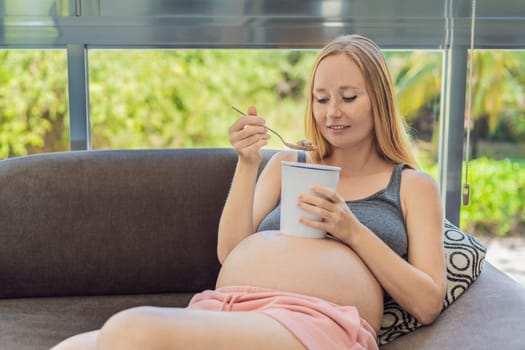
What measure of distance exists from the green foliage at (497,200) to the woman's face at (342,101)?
1.12 meters

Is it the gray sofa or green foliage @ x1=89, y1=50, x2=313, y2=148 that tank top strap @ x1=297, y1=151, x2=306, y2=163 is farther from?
green foliage @ x1=89, y1=50, x2=313, y2=148

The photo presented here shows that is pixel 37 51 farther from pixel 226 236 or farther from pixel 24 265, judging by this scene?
pixel 226 236

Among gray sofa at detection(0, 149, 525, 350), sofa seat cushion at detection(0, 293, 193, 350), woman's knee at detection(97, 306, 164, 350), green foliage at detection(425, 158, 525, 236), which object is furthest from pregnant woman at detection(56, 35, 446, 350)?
green foliage at detection(425, 158, 525, 236)

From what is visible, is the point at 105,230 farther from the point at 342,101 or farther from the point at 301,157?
the point at 342,101

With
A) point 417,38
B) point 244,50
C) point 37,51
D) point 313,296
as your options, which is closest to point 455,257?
point 313,296

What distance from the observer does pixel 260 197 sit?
72.0 inches

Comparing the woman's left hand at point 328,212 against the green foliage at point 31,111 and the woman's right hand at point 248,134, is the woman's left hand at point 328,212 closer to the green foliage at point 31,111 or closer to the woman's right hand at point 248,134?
the woman's right hand at point 248,134

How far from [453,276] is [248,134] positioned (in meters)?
0.63

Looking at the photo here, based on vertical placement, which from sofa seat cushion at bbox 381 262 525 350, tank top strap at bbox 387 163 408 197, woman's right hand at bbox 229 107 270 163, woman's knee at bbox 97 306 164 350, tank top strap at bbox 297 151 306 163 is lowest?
sofa seat cushion at bbox 381 262 525 350

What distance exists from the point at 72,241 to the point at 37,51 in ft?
2.94

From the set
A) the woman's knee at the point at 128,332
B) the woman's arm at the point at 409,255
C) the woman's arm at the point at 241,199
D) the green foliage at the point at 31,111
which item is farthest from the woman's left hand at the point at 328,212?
the green foliage at the point at 31,111

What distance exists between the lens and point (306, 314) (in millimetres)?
1400

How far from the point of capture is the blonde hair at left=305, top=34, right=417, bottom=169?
66.8 inches

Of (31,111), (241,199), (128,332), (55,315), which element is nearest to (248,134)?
(241,199)
